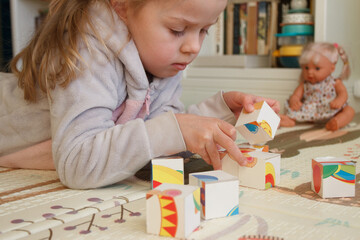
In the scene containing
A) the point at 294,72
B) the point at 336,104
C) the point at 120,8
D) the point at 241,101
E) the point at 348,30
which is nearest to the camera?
the point at 120,8

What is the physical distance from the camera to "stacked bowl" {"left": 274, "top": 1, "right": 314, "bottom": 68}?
1.95 m

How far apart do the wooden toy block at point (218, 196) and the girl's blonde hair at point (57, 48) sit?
36 centimetres

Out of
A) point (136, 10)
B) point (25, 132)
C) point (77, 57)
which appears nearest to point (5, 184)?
point (25, 132)

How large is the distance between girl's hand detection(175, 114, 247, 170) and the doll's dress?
0.96 m

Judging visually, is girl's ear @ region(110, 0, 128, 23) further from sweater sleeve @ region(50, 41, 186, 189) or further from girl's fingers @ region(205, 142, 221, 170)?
girl's fingers @ region(205, 142, 221, 170)

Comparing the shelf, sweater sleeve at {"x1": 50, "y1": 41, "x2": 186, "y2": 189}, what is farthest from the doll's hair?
sweater sleeve at {"x1": 50, "y1": 41, "x2": 186, "y2": 189}

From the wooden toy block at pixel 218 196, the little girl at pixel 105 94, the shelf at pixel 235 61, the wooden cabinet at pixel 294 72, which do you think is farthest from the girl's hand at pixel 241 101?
the shelf at pixel 235 61

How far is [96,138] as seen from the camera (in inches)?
31.7

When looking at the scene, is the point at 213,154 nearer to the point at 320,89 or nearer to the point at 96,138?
the point at 96,138

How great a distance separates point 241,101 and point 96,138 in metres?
0.41

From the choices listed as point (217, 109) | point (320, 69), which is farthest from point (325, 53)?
point (217, 109)

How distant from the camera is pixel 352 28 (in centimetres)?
A: 205

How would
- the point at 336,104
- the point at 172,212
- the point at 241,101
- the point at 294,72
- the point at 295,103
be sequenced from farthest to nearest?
1. the point at 294,72
2. the point at 295,103
3. the point at 336,104
4. the point at 241,101
5. the point at 172,212

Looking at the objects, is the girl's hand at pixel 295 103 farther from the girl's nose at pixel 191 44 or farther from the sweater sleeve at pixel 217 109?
the girl's nose at pixel 191 44
